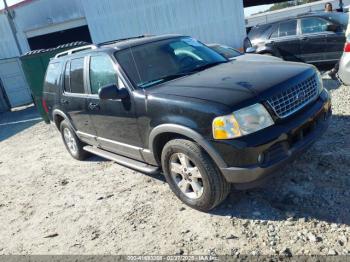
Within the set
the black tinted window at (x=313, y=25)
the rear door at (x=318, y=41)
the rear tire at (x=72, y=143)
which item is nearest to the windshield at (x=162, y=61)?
the rear tire at (x=72, y=143)

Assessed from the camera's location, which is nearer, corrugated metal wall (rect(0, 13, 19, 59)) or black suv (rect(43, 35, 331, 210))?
→ black suv (rect(43, 35, 331, 210))

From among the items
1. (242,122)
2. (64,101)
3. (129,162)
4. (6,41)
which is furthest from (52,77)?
(6,41)

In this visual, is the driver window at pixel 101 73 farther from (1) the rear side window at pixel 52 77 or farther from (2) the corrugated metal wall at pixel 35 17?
(2) the corrugated metal wall at pixel 35 17

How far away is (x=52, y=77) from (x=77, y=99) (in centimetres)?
130

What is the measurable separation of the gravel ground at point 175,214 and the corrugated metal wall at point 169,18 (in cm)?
1205

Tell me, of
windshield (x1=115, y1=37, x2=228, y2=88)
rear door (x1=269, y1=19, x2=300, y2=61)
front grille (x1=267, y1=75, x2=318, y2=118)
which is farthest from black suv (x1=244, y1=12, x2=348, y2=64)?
front grille (x1=267, y1=75, x2=318, y2=118)

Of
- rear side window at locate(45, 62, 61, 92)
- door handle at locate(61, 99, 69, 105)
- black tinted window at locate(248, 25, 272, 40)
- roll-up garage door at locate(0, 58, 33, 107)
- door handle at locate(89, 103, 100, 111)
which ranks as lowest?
roll-up garage door at locate(0, 58, 33, 107)

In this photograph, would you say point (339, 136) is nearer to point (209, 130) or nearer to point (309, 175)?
point (309, 175)

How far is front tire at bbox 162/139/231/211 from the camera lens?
3379 mm

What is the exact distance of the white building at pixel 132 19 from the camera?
16.6m

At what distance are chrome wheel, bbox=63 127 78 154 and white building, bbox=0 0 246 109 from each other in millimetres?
11359

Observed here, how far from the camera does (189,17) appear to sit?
16.8 metres

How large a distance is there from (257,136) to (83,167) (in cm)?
374

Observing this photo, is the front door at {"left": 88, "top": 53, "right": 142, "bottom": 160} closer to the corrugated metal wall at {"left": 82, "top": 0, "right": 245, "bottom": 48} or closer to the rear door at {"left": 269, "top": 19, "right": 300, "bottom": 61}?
the rear door at {"left": 269, "top": 19, "right": 300, "bottom": 61}
